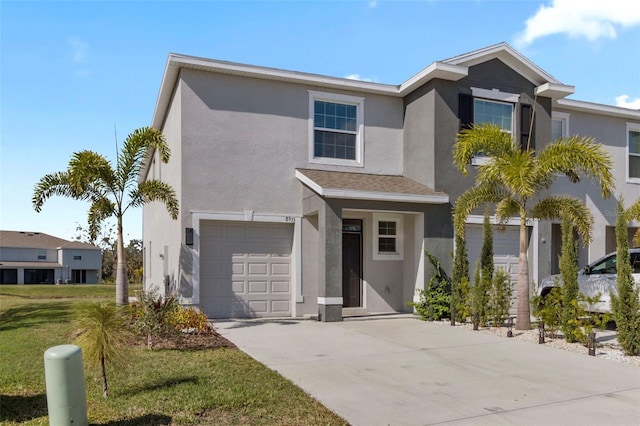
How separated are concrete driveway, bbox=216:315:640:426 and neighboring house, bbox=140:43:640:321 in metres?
2.34

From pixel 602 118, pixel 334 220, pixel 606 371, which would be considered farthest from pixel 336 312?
pixel 602 118

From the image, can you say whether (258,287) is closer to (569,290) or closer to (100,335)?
(569,290)

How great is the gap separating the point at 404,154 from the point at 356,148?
5.08 ft

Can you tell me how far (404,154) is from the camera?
49.4ft

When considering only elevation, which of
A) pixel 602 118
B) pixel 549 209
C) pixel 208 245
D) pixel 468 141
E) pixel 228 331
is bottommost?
pixel 228 331

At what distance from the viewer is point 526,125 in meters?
14.8

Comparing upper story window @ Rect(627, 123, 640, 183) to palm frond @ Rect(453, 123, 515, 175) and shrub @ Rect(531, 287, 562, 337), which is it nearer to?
palm frond @ Rect(453, 123, 515, 175)

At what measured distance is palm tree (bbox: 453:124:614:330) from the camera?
10.3 metres

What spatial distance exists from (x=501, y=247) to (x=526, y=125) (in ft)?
12.0

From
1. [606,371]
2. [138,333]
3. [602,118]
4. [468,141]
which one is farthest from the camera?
[602,118]

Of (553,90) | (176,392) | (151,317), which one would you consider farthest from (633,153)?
(176,392)

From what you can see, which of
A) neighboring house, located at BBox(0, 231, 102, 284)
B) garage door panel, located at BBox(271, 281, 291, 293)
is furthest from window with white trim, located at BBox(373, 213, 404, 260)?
neighboring house, located at BBox(0, 231, 102, 284)

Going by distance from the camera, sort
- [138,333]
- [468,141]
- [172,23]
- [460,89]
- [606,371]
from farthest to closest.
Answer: [460,89] → [468,141] → [172,23] → [138,333] → [606,371]

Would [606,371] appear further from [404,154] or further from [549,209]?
[404,154]
